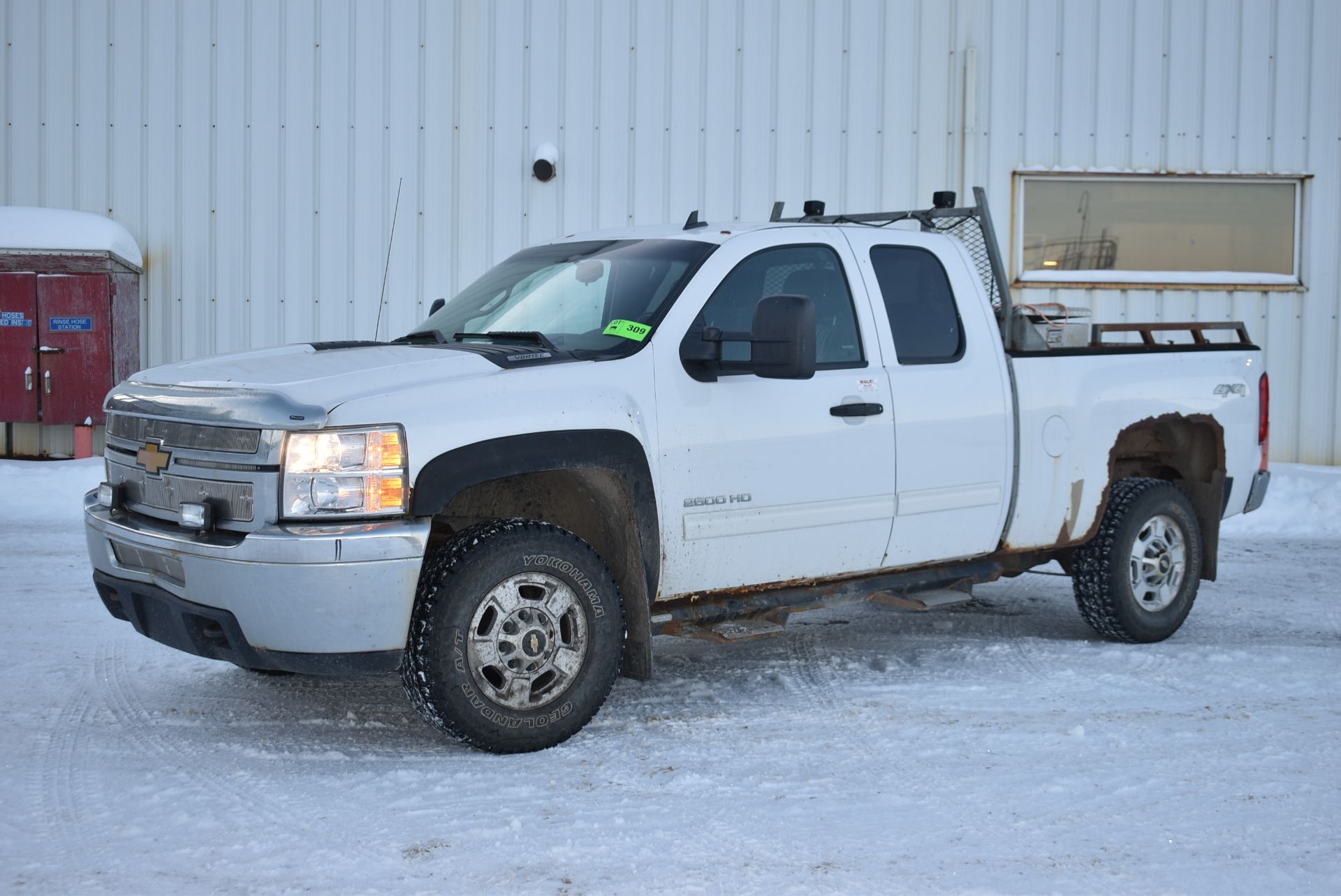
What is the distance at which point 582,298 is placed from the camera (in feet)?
16.7

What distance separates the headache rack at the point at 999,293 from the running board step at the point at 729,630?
5.73 feet

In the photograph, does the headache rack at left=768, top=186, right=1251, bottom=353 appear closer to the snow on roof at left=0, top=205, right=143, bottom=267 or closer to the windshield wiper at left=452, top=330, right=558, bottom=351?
the windshield wiper at left=452, top=330, right=558, bottom=351

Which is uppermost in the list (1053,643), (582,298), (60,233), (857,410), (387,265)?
(60,233)

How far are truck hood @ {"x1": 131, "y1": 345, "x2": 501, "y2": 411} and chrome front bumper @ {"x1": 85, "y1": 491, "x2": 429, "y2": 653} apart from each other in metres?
0.41

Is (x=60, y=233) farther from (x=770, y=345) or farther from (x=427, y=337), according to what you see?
(x=770, y=345)

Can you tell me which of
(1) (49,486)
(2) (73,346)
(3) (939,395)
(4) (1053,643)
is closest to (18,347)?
(2) (73,346)

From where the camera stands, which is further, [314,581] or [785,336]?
[785,336]

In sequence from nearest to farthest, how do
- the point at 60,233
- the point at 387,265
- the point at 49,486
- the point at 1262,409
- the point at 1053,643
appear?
the point at 1053,643, the point at 1262,409, the point at 387,265, the point at 49,486, the point at 60,233

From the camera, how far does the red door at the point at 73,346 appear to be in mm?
11836

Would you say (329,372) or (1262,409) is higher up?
(329,372)

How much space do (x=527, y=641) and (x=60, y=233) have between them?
928 cm

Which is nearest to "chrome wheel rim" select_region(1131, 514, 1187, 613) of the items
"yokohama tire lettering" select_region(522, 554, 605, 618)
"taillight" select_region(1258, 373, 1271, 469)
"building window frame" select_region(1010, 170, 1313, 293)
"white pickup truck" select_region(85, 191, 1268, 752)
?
"white pickup truck" select_region(85, 191, 1268, 752)

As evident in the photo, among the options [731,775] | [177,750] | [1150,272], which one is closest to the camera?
[731,775]

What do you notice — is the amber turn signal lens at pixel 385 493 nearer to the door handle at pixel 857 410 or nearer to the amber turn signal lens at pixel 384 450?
the amber turn signal lens at pixel 384 450
